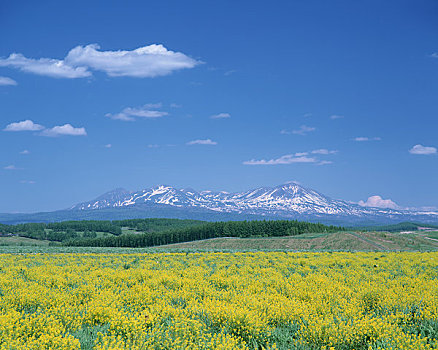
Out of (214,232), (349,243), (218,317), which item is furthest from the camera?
(214,232)

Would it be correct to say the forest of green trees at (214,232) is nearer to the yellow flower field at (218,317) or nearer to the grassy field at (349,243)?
the grassy field at (349,243)

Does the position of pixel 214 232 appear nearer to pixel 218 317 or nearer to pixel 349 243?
pixel 349 243

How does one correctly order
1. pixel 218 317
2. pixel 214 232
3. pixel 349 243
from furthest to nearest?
pixel 214 232 → pixel 349 243 → pixel 218 317

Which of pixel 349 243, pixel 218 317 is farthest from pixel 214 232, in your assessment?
pixel 218 317

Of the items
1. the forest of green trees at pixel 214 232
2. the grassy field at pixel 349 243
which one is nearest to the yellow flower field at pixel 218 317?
the grassy field at pixel 349 243

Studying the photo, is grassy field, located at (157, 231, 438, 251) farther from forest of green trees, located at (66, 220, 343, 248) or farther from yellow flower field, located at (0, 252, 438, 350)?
yellow flower field, located at (0, 252, 438, 350)

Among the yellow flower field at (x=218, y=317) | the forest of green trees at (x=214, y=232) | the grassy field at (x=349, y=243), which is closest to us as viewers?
the yellow flower field at (x=218, y=317)

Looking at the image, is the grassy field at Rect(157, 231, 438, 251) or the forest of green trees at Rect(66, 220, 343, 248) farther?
the forest of green trees at Rect(66, 220, 343, 248)

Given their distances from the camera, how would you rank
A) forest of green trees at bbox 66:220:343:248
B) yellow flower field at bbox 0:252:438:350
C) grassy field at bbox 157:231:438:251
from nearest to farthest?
yellow flower field at bbox 0:252:438:350
grassy field at bbox 157:231:438:251
forest of green trees at bbox 66:220:343:248

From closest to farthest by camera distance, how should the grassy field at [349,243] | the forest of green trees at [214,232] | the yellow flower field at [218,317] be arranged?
the yellow flower field at [218,317] < the grassy field at [349,243] < the forest of green trees at [214,232]

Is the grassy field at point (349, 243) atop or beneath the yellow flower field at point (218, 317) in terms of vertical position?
beneath

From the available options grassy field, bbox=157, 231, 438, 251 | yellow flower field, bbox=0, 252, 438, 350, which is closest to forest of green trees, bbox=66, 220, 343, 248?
grassy field, bbox=157, 231, 438, 251

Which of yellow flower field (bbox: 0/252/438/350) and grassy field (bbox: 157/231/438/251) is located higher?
yellow flower field (bbox: 0/252/438/350)

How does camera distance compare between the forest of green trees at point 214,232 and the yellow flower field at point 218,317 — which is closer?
the yellow flower field at point 218,317
